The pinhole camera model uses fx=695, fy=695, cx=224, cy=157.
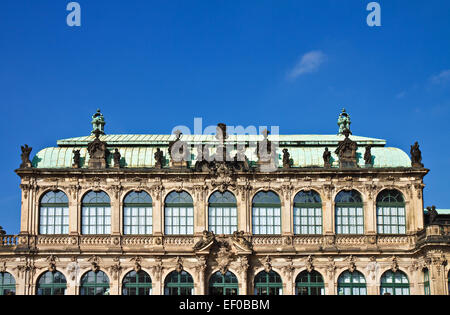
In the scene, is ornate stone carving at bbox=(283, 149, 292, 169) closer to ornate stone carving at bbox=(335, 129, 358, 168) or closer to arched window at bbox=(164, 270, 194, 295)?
ornate stone carving at bbox=(335, 129, 358, 168)

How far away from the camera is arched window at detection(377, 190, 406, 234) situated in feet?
152

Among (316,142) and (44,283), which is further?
(316,142)

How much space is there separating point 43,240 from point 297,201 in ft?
55.6

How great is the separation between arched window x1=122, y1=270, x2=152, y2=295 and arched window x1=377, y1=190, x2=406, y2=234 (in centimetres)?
1568

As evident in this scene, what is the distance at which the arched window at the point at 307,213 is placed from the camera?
46281 mm

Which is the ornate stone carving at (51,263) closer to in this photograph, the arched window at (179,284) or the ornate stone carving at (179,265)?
the arched window at (179,284)

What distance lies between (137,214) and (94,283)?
17.2ft

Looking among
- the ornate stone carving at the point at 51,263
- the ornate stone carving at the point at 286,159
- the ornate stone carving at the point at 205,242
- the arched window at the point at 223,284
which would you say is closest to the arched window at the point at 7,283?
the ornate stone carving at the point at 51,263

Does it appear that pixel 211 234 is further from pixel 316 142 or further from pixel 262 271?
pixel 316 142

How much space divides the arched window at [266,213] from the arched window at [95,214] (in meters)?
9.74

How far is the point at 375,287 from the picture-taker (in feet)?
148

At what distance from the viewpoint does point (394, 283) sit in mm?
45375

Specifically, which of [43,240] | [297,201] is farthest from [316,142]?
[43,240]
